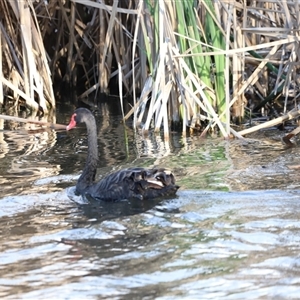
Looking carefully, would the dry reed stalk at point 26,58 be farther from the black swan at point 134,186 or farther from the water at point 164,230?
the black swan at point 134,186

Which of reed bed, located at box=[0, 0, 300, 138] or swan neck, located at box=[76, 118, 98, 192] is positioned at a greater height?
reed bed, located at box=[0, 0, 300, 138]

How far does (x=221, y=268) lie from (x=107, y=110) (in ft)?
21.9

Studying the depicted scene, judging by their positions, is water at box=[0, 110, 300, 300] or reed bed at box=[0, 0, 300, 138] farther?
reed bed at box=[0, 0, 300, 138]

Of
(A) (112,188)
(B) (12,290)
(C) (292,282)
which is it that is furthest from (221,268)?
(A) (112,188)

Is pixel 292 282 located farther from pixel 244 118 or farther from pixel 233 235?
pixel 244 118

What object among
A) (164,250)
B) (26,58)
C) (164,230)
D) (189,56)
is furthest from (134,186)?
(26,58)

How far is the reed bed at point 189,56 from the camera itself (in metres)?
7.54

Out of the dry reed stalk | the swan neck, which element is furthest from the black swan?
the dry reed stalk

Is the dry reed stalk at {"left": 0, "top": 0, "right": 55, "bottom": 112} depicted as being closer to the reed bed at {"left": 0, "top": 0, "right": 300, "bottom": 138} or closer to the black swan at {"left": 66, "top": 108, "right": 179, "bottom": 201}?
the reed bed at {"left": 0, "top": 0, "right": 300, "bottom": 138}

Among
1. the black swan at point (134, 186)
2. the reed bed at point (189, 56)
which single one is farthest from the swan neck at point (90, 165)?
the reed bed at point (189, 56)

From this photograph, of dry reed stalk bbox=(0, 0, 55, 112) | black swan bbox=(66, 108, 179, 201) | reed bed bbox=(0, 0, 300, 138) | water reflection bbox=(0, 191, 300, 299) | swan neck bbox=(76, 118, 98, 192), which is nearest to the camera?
water reflection bbox=(0, 191, 300, 299)

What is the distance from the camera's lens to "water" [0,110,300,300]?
3.98 meters

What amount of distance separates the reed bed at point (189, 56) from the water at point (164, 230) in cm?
56

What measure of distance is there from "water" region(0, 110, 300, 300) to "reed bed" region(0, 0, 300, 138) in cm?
56
